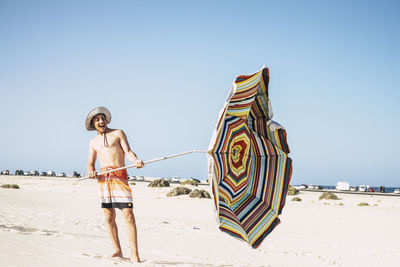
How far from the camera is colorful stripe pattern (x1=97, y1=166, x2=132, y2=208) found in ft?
Result: 18.9

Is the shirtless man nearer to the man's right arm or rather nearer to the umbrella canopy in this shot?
the man's right arm

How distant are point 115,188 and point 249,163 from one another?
1.94 metres

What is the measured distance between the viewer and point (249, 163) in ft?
18.4

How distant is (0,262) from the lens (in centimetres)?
557

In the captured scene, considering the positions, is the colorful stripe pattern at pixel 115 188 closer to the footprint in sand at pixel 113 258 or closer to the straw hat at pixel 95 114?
the straw hat at pixel 95 114

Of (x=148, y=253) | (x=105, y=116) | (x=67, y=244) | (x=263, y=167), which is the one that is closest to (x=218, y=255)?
(x=148, y=253)

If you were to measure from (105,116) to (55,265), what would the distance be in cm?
222

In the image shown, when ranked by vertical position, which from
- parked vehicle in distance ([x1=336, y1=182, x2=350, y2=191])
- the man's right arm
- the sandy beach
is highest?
the man's right arm

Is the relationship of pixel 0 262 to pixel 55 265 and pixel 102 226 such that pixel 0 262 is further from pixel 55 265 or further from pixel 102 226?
pixel 102 226

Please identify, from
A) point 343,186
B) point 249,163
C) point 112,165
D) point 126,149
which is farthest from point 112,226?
point 343,186

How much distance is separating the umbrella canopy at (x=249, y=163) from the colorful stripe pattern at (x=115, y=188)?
1463mm

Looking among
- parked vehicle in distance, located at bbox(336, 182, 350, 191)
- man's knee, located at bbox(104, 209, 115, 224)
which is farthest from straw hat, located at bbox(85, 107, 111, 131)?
parked vehicle in distance, located at bbox(336, 182, 350, 191)

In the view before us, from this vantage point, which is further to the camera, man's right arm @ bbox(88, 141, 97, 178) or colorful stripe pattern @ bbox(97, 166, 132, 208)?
man's right arm @ bbox(88, 141, 97, 178)

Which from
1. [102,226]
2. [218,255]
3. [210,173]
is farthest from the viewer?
[102,226]
